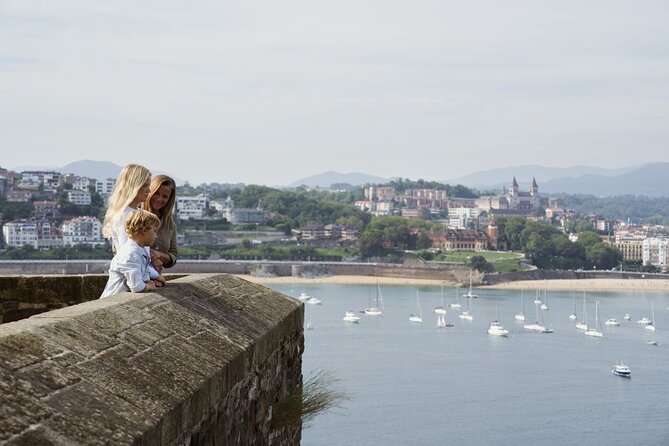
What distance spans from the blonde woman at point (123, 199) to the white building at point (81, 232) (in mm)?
101032

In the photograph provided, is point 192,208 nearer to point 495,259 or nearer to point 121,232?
point 495,259

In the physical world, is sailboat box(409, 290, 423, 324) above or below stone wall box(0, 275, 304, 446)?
below

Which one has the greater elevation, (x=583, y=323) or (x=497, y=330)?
(x=497, y=330)

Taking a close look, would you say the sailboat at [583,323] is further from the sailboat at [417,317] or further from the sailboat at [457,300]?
the sailboat at [417,317]

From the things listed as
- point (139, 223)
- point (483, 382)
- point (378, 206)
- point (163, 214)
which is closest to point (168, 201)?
point (163, 214)

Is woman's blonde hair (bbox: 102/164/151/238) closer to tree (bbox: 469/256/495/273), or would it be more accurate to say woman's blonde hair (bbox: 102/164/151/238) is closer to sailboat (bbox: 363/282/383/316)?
sailboat (bbox: 363/282/383/316)

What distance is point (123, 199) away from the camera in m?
3.59

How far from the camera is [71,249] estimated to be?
101m

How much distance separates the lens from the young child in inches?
126

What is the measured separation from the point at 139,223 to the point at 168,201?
580 mm

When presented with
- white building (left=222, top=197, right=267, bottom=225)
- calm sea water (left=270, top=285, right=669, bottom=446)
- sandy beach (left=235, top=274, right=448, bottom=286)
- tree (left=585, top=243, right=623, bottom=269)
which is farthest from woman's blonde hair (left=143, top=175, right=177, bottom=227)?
white building (left=222, top=197, right=267, bottom=225)

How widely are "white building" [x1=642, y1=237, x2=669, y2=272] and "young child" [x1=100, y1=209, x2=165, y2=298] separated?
123156 mm

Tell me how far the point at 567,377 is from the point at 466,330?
1627 cm

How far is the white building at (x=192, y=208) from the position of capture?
411 feet
